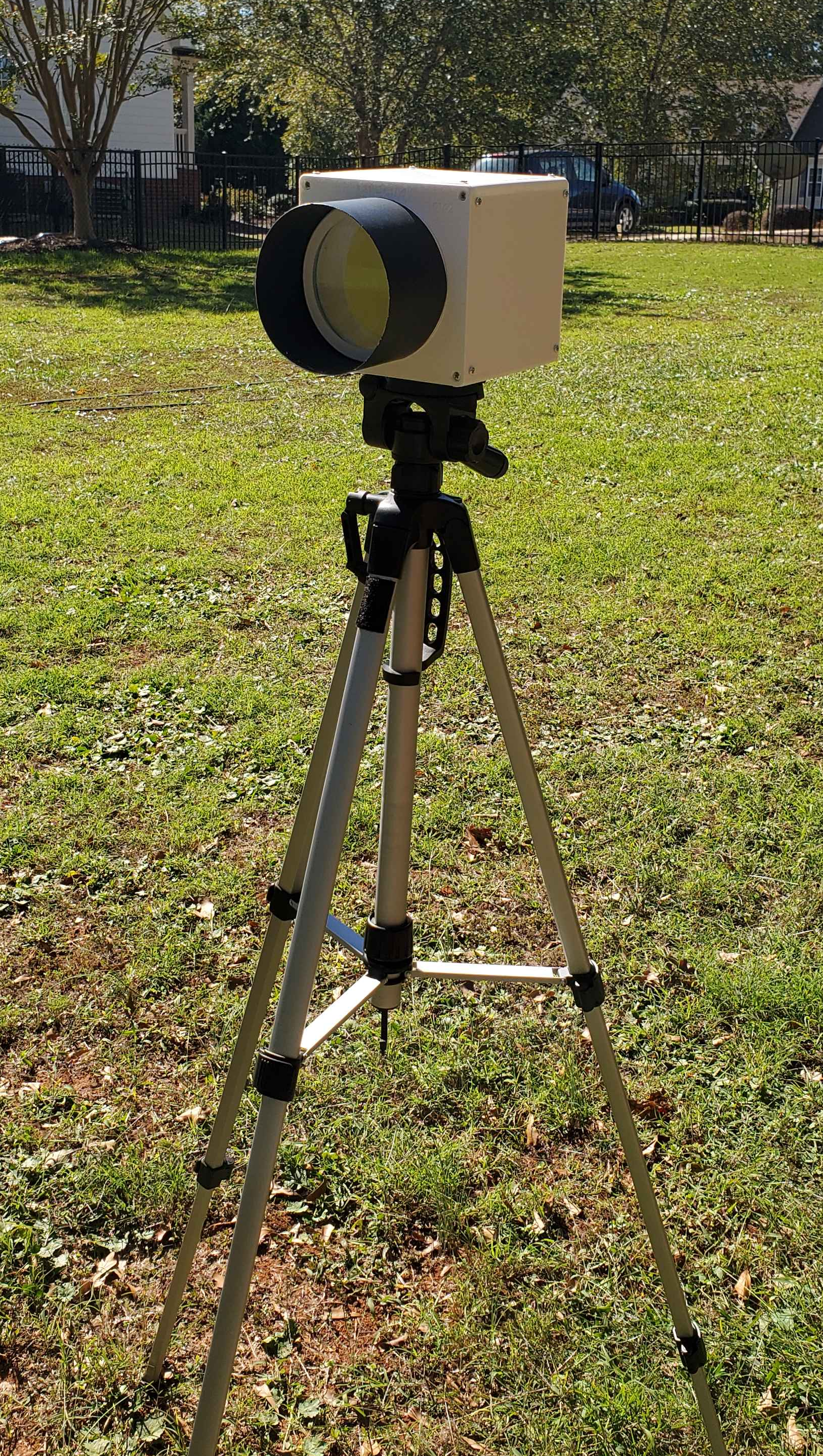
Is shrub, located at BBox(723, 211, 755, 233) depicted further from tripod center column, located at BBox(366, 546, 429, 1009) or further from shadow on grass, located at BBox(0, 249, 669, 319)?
tripod center column, located at BBox(366, 546, 429, 1009)

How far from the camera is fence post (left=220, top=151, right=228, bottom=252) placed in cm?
2094

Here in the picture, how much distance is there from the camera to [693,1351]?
2.23m

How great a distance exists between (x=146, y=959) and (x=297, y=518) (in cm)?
418

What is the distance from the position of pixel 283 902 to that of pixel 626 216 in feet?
94.5

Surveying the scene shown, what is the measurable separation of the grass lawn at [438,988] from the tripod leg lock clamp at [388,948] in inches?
31.2

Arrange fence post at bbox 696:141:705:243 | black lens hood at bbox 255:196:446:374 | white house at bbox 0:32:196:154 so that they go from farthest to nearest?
white house at bbox 0:32:196:154 < fence post at bbox 696:141:705:243 < black lens hood at bbox 255:196:446:374

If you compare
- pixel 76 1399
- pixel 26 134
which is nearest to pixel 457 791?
pixel 76 1399

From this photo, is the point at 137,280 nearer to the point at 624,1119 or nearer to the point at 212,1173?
the point at 212,1173

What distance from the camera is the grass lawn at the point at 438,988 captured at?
95.7 inches

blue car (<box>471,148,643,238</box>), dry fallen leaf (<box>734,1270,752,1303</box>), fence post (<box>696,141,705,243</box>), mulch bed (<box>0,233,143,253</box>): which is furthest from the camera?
blue car (<box>471,148,643,238</box>)

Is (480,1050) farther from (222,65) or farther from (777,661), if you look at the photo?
(222,65)

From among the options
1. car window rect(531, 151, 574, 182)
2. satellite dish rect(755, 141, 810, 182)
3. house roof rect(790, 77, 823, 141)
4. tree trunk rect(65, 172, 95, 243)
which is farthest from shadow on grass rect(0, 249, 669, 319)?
house roof rect(790, 77, 823, 141)

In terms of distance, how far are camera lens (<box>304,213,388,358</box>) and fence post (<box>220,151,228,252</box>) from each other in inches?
823

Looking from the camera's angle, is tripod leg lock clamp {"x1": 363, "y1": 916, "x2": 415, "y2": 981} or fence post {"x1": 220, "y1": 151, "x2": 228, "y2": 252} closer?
tripod leg lock clamp {"x1": 363, "y1": 916, "x2": 415, "y2": 981}
